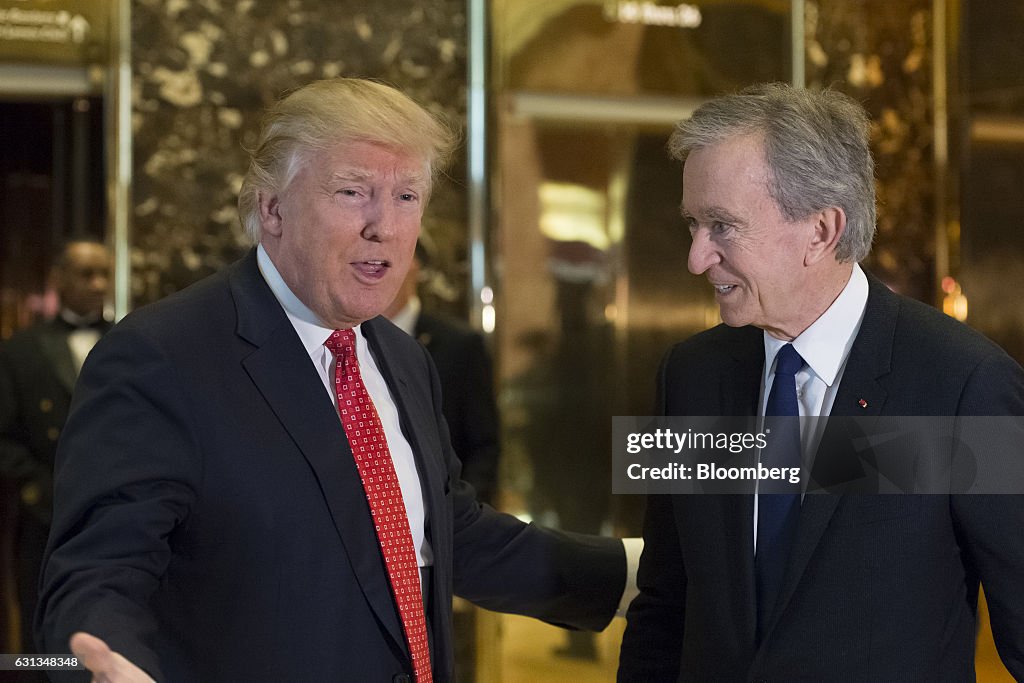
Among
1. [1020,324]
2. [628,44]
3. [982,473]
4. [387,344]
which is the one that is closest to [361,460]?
[387,344]

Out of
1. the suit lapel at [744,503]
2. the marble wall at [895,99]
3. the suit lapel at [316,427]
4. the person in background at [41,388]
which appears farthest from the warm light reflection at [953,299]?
the suit lapel at [316,427]

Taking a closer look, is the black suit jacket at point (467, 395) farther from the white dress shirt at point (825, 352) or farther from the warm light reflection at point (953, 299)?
the white dress shirt at point (825, 352)

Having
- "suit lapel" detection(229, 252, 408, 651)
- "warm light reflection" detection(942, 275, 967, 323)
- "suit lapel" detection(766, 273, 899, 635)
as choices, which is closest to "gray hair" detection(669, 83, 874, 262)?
"suit lapel" detection(766, 273, 899, 635)

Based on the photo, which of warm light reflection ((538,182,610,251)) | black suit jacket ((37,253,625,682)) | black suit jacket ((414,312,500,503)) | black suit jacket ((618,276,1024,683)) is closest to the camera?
black suit jacket ((37,253,625,682))

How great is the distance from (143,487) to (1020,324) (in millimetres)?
3616

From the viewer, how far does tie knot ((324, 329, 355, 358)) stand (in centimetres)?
183

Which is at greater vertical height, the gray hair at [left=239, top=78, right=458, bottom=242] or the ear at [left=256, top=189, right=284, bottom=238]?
the gray hair at [left=239, top=78, right=458, bottom=242]

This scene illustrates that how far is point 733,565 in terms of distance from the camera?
5.90ft

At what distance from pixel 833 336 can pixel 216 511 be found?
0.94 metres

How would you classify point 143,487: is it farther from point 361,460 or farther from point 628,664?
point 628,664

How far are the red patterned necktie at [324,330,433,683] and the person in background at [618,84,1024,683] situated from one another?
0.43 metres

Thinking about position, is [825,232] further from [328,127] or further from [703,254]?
[328,127]

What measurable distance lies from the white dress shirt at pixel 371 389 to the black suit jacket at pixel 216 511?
0.04 metres

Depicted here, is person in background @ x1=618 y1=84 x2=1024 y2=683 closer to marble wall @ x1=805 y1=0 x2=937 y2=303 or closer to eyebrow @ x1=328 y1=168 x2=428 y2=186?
eyebrow @ x1=328 y1=168 x2=428 y2=186
